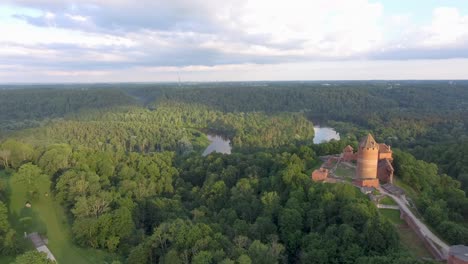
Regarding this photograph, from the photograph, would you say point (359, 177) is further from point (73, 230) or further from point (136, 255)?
point (73, 230)

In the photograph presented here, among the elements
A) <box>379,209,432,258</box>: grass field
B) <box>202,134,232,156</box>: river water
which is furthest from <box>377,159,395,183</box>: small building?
<box>202,134,232,156</box>: river water

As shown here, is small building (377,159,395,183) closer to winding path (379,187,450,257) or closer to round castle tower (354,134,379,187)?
round castle tower (354,134,379,187)

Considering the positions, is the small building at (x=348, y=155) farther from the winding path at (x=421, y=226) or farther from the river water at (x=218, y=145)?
the river water at (x=218, y=145)

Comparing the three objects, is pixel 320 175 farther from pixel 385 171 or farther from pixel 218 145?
pixel 218 145

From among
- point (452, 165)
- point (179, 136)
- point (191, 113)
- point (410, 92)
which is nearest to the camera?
point (452, 165)

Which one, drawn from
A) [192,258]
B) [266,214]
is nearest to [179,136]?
[266,214]

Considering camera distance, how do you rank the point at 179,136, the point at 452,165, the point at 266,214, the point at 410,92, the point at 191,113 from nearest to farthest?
the point at 266,214, the point at 452,165, the point at 179,136, the point at 191,113, the point at 410,92

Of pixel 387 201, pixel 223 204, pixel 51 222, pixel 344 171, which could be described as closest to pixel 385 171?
pixel 344 171

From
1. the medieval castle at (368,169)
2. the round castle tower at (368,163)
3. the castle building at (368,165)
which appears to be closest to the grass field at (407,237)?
the round castle tower at (368,163)
